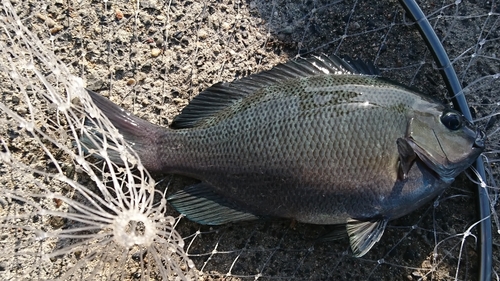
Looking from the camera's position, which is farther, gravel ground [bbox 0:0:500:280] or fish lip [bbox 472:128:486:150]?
gravel ground [bbox 0:0:500:280]

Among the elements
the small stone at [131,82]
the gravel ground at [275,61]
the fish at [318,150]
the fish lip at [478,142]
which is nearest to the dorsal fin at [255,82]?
the fish at [318,150]

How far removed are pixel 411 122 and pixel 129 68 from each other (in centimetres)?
130

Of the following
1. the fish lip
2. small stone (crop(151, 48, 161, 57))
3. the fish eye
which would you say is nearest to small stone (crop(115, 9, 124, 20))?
small stone (crop(151, 48, 161, 57))

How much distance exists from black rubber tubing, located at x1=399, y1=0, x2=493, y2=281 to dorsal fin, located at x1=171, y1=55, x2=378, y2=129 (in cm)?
29

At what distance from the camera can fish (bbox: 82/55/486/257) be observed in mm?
1863

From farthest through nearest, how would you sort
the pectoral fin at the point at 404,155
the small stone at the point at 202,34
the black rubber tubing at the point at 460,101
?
the small stone at the point at 202,34 < the black rubber tubing at the point at 460,101 < the pectoral fin at the point at 404,155

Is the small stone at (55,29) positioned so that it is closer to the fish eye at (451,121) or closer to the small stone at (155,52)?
the small stone at (155,52)

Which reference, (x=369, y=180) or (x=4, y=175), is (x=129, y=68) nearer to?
(x=4, y=175)

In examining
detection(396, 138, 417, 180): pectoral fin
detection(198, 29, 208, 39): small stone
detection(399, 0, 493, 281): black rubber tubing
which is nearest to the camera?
detection(396, 138, 417, 180): pectoral fin

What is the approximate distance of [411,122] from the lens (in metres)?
1.89

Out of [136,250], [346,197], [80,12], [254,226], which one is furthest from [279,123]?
[80,12]

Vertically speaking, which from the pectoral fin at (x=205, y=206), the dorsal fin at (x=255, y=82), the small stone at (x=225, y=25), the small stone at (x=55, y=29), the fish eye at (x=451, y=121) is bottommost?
the pectoral fin at (x=205, y=206)

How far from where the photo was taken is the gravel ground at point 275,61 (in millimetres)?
2141

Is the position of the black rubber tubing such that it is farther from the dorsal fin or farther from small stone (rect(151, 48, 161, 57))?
small stone (rect(151, 48, 161, 57))
